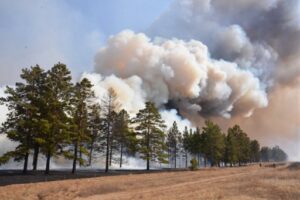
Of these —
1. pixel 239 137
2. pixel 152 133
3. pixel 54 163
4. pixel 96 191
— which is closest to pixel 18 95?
pixel 96 191

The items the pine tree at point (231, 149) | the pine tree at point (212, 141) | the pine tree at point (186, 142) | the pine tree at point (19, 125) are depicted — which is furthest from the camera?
the pine tree at point (186, 142)

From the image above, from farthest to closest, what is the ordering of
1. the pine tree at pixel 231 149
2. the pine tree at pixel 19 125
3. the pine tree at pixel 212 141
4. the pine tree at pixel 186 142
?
the pine tree at pixel 186 142 < the pine tree at pixel 231 149 < the pine tree at pixel 212 141 < the pine tree at pixel 19 125

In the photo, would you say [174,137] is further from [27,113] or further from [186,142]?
[27,113]

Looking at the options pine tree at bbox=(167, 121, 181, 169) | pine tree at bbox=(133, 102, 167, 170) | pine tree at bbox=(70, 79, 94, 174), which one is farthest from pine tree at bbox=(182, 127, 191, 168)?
pine tree at bbox=(70, 79, 94, 174)

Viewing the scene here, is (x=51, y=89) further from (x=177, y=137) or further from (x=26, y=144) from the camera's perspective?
(x=177, y=137)

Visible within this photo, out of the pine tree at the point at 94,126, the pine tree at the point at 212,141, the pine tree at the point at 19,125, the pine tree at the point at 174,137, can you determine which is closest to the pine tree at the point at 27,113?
the pine tree at the point at 19,125

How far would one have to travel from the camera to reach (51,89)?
1623 inches

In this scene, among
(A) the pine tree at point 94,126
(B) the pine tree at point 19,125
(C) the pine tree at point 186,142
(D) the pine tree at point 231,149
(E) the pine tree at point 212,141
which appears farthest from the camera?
(C) the pine tree at point 186,142

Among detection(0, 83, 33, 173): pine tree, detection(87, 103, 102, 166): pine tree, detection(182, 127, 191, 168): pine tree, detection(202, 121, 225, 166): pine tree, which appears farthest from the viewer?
detection(182, 127, 191, 168): pine tree

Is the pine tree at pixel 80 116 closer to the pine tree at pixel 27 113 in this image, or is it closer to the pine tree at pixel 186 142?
the pine tree at pixel 27 113

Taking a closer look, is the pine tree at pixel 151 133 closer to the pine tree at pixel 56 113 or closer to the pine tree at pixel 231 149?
the pine tree at pixel 56 113

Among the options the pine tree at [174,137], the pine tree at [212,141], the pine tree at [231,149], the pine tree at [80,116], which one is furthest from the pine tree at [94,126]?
the pine tree at [231,149]

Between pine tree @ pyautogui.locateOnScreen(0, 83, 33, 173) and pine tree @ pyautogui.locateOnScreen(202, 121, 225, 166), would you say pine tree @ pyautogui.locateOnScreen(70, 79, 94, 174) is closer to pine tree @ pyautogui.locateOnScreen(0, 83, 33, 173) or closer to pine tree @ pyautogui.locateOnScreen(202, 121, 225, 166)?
pine tree @ pyautogui.locateOnScreen(0, 83, 33, 173)

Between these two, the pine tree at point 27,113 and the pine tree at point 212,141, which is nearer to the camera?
the pine tree at point 27,113
